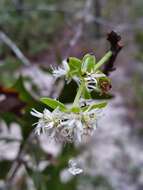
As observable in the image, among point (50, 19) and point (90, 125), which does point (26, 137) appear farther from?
point (50, 19)

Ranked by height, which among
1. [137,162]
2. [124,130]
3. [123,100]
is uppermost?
[123,100]

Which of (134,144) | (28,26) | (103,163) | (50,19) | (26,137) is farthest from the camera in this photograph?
(50,19)

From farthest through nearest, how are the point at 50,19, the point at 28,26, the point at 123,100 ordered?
the point at 50,19 → the point at 28,26 → the point at 123,100

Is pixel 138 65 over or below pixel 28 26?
below

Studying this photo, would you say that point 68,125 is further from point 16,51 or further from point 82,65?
point 16,51

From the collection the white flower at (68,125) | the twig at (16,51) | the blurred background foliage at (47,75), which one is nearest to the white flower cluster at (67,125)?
the white flower at (68,125)

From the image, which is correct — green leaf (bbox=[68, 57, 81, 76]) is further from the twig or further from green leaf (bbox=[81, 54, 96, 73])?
the twig

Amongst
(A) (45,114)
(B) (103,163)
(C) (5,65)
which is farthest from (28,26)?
(A) (45,114)

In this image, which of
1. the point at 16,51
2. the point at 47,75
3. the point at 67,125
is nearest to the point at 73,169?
the point at 67,125
